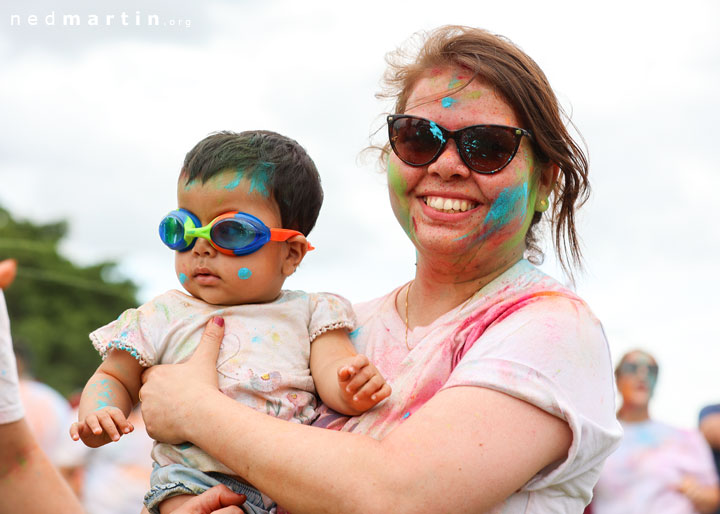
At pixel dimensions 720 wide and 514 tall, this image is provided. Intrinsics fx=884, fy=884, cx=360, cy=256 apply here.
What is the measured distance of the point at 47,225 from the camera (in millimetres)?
34625

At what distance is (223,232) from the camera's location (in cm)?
267

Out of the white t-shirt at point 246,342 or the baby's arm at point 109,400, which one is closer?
the baby's arm at point 109,400

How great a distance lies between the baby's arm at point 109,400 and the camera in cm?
241

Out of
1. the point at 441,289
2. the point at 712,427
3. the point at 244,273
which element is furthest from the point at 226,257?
the point at 712,427

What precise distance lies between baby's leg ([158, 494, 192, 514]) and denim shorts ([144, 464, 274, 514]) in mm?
10

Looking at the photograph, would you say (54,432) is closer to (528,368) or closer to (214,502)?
(214,502)

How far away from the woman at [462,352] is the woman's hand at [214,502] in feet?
0.49

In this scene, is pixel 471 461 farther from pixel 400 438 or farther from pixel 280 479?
pixel 280 479

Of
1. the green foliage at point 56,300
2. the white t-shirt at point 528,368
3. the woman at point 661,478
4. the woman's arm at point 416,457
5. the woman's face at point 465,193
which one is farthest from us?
the green foliage at point 56,300

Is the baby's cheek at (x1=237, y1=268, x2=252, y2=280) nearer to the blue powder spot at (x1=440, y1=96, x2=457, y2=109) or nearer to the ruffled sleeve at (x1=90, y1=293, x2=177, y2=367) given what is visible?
the ruffled sleeve at (x1=90, y1=293, x2=177, y2=367)

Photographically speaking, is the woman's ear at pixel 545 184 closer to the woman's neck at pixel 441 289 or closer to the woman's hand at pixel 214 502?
the woman's neck at pixel 441 289

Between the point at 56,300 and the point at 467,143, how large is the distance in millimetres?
30092

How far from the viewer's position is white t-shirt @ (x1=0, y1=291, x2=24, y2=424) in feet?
10.4

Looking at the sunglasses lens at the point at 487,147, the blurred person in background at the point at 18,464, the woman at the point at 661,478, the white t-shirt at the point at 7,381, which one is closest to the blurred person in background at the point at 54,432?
the blurred person in background at the point at 18,464
